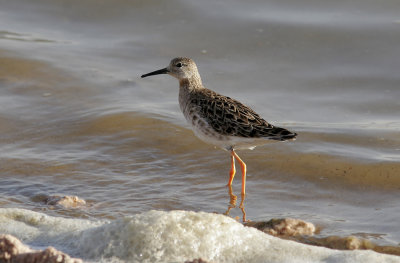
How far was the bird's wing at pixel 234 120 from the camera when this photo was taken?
278 inches

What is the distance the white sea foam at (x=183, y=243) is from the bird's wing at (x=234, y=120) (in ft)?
5.55

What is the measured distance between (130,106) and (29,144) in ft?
5.62

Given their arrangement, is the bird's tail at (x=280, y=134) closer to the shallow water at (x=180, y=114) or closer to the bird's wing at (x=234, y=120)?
the bird's wing at (x=234, y=120)

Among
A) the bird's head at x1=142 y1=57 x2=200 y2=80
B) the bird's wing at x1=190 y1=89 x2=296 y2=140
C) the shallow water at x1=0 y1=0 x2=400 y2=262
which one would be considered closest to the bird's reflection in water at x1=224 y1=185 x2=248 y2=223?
the shallow water at x1=0 y1=0 x2=400 y2=262

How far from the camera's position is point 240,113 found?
7.34 m

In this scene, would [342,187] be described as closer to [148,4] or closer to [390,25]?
[390,25]

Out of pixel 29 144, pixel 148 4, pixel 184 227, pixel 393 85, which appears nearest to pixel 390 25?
pixel 393 85

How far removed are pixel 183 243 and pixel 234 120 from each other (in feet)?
7.73

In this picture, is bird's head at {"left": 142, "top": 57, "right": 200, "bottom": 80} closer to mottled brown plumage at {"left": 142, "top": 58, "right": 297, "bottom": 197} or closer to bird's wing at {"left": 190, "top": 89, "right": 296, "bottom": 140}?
mottled brown plumage at {"left": 142, "top": 58, "right": 297, "bottom": 197}

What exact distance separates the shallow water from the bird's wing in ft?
2.15

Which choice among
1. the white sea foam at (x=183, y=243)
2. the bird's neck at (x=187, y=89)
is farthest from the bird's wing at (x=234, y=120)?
the white sea foam at (x=183, y=243)

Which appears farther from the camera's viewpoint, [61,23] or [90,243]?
[61,23]

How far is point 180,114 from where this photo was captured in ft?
31.1

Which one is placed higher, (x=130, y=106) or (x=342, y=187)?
(x=130, y=106)
